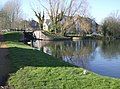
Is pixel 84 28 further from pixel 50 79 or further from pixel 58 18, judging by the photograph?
pixel 50 79

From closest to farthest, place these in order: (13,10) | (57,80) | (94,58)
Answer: (57,80)
(94,58)
(13,10)

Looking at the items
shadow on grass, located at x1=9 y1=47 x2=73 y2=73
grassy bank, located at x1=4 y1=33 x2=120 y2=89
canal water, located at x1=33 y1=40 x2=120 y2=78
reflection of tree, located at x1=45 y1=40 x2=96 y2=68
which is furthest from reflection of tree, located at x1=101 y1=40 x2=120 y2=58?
grassy bank, located at x1=4 y1=33 x2=120 y2=89

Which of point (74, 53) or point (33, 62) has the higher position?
point (33, 62)

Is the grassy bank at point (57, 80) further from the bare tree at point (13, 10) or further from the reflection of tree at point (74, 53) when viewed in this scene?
the bare tree at point (13, 10)

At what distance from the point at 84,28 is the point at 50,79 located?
6004cm

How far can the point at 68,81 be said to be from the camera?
11.6 m

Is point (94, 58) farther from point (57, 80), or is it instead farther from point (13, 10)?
point (13, 10)

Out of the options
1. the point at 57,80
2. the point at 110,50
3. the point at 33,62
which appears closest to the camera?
the point at 57,80

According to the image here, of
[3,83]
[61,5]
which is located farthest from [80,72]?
[61,5]

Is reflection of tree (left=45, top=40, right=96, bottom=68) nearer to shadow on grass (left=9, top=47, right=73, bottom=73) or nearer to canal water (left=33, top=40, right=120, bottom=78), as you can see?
canal water (left=33, top=40, right=120, bottom=78)

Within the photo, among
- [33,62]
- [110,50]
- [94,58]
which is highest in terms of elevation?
[33,62]

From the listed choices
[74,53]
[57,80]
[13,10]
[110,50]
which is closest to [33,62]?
[57,80]

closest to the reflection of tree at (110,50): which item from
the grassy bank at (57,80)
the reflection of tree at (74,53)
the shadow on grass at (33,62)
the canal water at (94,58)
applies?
the canal water at (94,58)

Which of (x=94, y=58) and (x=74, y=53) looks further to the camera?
(x=74, y=53)
